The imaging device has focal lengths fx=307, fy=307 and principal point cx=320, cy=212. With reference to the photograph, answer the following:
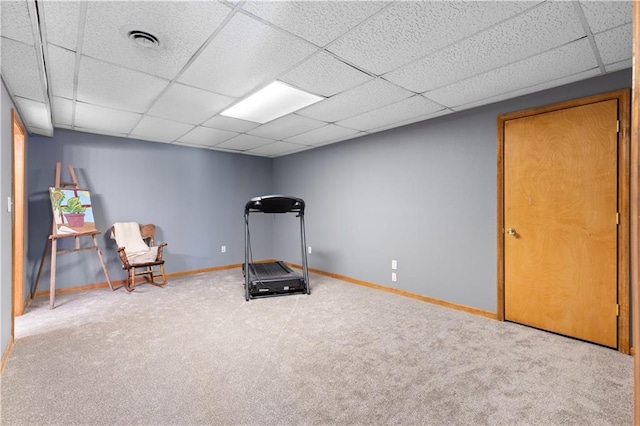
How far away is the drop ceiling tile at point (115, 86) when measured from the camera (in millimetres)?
Answer: 2340

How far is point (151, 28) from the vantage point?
5.97ft

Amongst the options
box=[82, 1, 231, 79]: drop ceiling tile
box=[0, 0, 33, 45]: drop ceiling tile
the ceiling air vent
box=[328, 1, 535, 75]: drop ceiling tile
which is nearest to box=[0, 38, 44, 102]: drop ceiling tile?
box=[0, 0, 33, 45]: drop ceiling tile

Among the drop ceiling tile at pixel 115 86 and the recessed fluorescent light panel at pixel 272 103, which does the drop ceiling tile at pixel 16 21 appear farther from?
the recessed fluorescent light panel at pixel 272 103

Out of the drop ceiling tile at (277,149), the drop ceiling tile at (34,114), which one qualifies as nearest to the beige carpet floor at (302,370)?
the drop ceiling tile at (34,114)

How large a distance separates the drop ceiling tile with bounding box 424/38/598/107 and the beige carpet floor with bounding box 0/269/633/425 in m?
2.20

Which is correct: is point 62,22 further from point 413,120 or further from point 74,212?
point 413,120

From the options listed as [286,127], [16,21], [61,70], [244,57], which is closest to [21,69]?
[61,70]

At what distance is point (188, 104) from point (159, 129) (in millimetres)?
1298

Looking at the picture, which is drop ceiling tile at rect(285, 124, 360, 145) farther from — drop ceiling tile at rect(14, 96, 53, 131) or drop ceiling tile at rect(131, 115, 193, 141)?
drop ceiling tile at rect(14, 96, 53, 131)

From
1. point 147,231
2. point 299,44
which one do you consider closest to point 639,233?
point 299,44

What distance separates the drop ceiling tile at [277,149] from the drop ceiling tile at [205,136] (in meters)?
0.76

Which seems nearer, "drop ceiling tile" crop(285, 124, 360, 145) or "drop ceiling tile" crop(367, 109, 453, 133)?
"drop ceiling tile" crop(367, 109, 453, 133)

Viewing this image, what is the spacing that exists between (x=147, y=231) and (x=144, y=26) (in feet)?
12.0

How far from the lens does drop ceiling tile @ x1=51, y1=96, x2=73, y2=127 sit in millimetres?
3028
